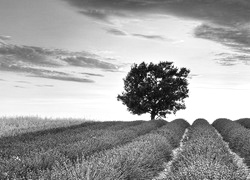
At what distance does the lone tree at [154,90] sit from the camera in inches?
1132

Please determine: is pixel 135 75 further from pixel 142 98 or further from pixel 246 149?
pixel 246 149

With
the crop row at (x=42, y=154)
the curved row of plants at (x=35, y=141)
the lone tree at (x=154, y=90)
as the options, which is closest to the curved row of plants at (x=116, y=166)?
the crop row at (x=42, y=154)

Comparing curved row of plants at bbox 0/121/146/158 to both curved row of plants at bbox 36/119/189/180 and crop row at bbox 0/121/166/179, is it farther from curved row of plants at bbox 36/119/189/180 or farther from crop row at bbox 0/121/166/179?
curved row of plants at bbox 36/119/189/180

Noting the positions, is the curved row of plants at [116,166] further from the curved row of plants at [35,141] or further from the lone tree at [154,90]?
the lone tree at [154,90]

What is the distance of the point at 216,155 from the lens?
7305 millimetres

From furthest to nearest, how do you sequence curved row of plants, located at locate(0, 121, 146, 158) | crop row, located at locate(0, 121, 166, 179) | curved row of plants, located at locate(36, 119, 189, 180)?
curved row of plants, located at locate(0, 121, 146, 158) < crop row, located at locate(0, 121, 166, 179) < curved row of plants, located at locate(36, 119, 189, 180)

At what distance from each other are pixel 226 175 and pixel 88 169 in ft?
6.98

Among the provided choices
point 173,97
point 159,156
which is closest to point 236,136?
point 159,156

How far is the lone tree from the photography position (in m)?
28.8

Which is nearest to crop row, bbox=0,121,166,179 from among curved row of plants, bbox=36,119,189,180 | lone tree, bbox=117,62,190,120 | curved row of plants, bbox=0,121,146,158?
curved row of plants, bbox=0,121,146,158

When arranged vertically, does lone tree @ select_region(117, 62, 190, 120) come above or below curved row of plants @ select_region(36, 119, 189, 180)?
above

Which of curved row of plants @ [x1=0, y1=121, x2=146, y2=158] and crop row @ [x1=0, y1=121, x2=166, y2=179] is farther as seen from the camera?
curved row of plants @ [x1=0, y1=121, x2=146, y2=158]

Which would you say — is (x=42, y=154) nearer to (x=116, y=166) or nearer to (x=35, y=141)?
(x=116, y=166)

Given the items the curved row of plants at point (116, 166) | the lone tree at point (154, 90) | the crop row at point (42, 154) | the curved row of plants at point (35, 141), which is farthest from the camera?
the lone tree at point (154, 90)
